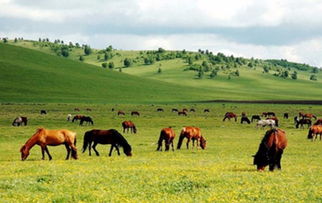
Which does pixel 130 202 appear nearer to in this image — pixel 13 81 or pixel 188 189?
pixel 188 189

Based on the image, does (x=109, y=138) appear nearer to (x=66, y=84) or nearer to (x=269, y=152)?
(x=269, y=152)

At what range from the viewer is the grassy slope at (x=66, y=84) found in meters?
146

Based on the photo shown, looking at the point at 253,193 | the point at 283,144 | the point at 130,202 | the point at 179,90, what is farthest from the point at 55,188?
the point at 179,90

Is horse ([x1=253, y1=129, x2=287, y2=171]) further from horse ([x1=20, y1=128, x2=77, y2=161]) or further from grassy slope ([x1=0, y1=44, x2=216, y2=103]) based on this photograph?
grassy slope ([x1=0, y1=44, x2=216, y2=103])

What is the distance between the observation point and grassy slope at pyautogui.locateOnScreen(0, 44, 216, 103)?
146 metres

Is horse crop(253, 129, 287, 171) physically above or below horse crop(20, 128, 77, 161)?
above

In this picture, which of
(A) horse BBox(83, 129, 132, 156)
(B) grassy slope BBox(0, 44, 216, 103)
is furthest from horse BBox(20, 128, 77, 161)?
(B) grassy slope BBox(0, 44, 216, 103)

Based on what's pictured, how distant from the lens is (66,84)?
164125 millimetres

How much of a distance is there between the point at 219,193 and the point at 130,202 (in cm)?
302

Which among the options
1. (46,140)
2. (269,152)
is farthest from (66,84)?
(269,152)

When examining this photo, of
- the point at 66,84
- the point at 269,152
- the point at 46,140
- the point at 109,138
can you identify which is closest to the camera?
the point at 269,152

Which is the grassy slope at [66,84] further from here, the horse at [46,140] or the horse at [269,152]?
the horse at [269,152]

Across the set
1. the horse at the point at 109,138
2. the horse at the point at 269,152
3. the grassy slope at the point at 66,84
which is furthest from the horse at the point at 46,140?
the grassy slope at the point at 66,84

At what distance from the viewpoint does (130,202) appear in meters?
13.9
